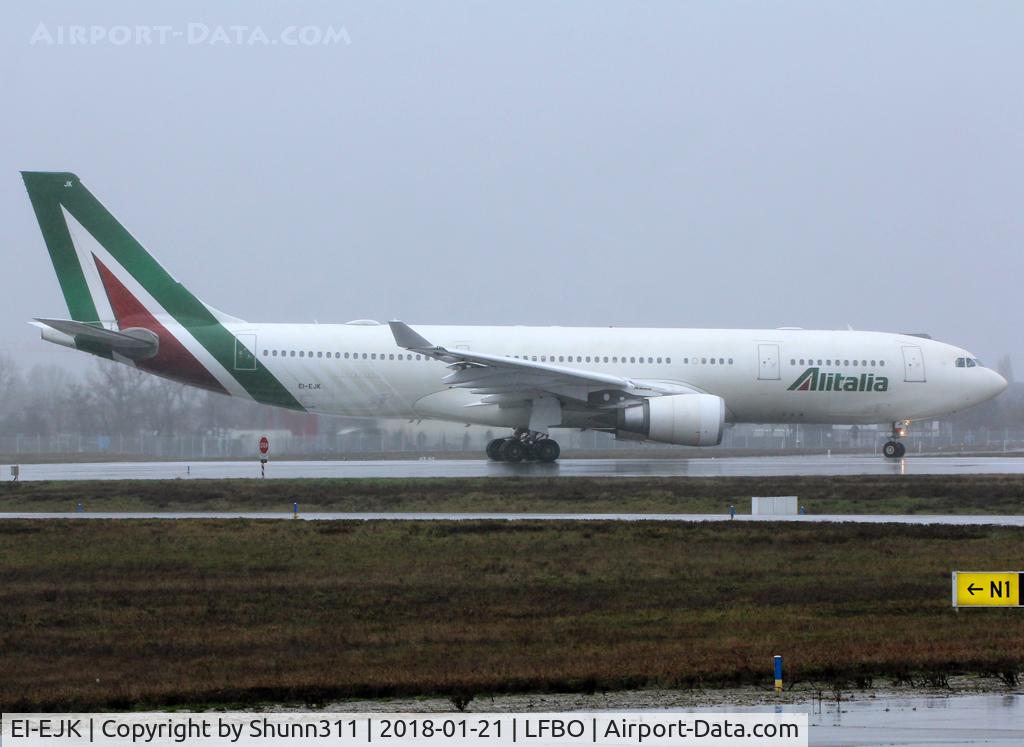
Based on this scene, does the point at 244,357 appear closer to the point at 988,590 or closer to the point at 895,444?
the point at 895,444

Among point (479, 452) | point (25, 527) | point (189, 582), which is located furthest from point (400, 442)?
point (189, 582)

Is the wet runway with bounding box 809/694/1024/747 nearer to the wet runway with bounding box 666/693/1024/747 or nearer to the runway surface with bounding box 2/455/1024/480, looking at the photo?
the wet runway with bounding box 666/693/1024/747

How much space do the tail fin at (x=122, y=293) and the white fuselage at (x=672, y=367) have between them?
0.72 metres

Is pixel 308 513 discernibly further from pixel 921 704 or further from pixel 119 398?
pixel 119 398

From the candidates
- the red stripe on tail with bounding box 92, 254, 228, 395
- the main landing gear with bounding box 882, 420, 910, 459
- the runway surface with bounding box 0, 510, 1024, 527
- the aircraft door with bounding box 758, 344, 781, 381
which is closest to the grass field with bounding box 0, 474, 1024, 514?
the runway surface with bounding box 0, 510, 1024, 527

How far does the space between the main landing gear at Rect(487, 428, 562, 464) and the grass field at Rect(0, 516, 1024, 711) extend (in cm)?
1118

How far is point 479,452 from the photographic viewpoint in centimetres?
4003

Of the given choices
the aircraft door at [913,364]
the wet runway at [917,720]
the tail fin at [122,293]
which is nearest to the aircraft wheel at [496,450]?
the tail fin at [122,293]

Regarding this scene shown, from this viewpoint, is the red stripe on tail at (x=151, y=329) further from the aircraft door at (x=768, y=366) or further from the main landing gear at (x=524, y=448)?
the aircraft door at (x=768, y=366)

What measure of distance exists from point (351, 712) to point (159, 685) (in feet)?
5.20

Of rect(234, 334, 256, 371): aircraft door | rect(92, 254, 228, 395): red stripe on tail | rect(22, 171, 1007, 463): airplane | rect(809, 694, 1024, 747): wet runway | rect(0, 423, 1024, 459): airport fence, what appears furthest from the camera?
rect(0, 423, 1024, 459): airport fence
